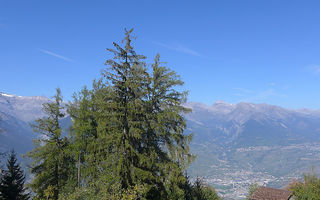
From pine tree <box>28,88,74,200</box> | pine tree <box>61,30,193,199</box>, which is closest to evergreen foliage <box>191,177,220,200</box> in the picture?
pine tree <box>61,30,193,199</box>

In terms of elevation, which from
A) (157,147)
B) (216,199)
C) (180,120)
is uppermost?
(180,120)

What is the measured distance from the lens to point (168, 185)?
22781 millimetres

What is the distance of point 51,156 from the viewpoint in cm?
2525

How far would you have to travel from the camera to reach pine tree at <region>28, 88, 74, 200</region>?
25.3 m

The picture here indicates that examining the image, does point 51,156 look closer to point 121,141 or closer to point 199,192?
point 121,141

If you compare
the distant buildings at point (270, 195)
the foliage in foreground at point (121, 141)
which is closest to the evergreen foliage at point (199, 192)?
the foliage in foreground at point (121, 141)

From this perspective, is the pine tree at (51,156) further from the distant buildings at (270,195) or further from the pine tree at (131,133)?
the distant buildings at (270,195)

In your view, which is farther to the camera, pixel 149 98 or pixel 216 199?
pixel 216 199

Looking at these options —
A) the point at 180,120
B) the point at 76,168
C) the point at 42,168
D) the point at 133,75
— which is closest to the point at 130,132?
the point at 133,75

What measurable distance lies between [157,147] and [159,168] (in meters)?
1.86

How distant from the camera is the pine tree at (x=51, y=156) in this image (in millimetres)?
25328

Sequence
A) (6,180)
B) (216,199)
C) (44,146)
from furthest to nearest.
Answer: (216,199) < (6,180) < (44,146)

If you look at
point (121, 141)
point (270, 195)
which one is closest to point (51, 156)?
point (121, 141)

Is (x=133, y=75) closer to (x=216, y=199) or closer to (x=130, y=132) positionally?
(x=130, y=132)
